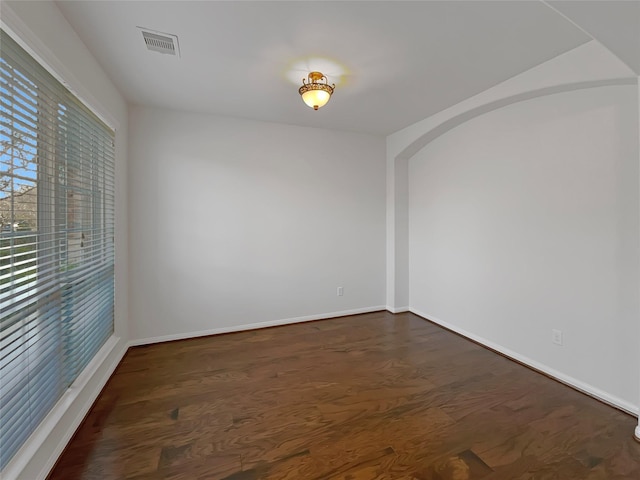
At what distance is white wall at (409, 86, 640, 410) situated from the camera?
2.15 metres

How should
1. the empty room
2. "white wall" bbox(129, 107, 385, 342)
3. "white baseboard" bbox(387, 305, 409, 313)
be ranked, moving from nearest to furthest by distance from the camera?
the empty room < "white wall" bbox(129, 107, 385, 342) < "white baseboard" bbox(387, 305, 409, 313)

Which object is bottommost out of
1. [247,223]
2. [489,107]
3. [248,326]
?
[248,326]

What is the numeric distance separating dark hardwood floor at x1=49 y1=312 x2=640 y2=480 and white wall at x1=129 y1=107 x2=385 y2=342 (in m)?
0.69

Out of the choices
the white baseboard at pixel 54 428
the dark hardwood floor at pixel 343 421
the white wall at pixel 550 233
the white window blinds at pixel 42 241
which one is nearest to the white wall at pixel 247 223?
the dark hardwood floor at pixel 343 421

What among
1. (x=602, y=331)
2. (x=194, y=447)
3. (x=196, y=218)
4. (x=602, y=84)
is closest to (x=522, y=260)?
(x=602, y=331)

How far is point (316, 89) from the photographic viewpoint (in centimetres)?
242

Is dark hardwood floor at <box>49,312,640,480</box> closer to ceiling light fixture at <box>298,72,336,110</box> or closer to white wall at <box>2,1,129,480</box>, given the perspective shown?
white wall at <box>2,1,129,480</box>

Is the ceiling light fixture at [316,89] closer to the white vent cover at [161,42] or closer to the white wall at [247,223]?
the white vent cover at [161,42]

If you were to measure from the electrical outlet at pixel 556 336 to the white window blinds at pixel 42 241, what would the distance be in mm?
3746

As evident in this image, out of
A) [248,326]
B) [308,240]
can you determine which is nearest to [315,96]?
[308,240]

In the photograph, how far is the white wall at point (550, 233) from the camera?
2.15 metres

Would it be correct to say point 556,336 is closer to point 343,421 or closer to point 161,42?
point 343,421

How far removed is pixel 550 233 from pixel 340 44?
2.42 m

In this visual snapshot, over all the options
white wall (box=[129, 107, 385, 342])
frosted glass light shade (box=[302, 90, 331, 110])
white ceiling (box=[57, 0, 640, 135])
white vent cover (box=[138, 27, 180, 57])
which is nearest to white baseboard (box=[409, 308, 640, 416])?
white wall (box=[129, 107, 385, 342])
